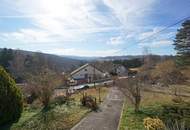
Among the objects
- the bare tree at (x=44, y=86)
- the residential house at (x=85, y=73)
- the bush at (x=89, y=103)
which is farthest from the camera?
the residential house at (x=85, y=73)

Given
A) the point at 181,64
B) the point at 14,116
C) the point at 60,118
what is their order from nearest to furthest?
the point at 14,116, the point at 60,118, the point at 181,64

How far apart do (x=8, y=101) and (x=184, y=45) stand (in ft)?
94.7

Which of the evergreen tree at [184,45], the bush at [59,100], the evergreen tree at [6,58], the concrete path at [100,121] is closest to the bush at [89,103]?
the concrete path at [100,121]

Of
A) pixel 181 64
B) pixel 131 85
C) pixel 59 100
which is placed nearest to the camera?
pixel 131 85

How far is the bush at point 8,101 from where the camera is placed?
→ 12688 mm

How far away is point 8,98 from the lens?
13.1 meters

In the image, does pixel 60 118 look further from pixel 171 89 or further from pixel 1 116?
pixel 171 89

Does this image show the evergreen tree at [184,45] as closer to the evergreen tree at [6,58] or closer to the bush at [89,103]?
the bush at [89,103]

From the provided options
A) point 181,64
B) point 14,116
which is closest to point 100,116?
point 14,116

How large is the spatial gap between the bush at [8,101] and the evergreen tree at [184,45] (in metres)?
27.1

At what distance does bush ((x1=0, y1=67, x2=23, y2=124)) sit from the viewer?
12.7 meters

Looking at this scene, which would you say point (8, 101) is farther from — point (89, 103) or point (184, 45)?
point (184, 45)

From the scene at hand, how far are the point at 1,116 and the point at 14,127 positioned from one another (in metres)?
0.96

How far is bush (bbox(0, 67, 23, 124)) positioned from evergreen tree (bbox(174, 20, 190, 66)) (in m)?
27.1
